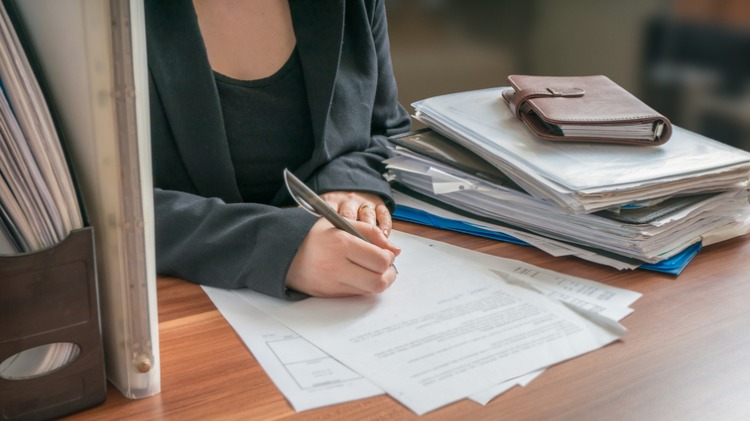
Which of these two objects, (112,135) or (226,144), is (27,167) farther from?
(226,144)

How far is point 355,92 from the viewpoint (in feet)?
4.09

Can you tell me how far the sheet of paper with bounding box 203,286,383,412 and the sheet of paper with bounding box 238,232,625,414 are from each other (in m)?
0.01

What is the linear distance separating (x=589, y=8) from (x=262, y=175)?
46.7 inches

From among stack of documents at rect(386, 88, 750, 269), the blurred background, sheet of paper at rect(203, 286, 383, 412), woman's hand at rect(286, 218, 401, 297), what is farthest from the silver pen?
the blurred background

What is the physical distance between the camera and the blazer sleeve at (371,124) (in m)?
1.15

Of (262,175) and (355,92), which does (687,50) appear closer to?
(355,92)

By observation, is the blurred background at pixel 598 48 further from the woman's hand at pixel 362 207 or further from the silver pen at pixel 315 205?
the silver pen at pixel 315 205

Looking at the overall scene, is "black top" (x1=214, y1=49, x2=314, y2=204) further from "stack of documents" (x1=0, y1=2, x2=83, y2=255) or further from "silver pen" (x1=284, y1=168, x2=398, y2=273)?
"stack of documents" (x1=0, y1=2, x2=83, y2=255)

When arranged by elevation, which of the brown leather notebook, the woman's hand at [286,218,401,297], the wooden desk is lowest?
the wooden desk

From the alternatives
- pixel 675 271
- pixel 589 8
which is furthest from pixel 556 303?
pixel 589 8

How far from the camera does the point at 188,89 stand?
1.10 metres

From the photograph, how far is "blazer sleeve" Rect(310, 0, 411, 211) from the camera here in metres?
1.15

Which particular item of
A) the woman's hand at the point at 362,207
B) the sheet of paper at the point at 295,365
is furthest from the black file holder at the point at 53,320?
the woman's hand at the point at 362,207

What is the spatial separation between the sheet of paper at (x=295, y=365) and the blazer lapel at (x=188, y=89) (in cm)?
33
